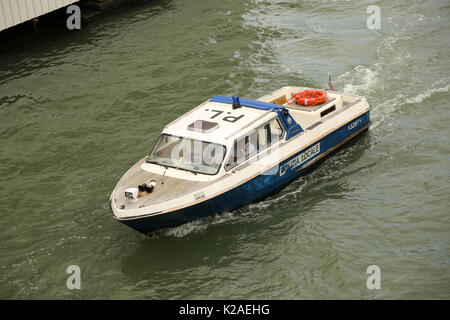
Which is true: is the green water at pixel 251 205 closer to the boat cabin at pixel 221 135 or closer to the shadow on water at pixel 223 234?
the shadow on water at pixel 223 234

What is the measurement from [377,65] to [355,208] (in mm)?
8574

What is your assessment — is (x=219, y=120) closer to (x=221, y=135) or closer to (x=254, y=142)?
(x=221, y=135)

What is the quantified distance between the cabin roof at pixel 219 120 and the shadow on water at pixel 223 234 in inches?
67.6

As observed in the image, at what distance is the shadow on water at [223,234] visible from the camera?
13.3 meters

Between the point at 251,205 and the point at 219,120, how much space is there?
2022 mm

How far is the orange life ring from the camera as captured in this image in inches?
671

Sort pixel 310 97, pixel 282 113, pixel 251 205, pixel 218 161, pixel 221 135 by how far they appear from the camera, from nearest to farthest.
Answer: pixel 218 161
pixel 221 135
pixel 251 205
pixel 282 113
pixel 310 97

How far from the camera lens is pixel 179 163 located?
14.4 m

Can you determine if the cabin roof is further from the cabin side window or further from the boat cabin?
the cabin side window

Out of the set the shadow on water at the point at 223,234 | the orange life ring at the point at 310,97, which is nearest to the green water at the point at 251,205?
the shadow on water at the point at 223,234

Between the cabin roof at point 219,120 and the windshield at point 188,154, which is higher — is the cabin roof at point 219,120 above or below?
above

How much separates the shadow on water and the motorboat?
0.85 ft

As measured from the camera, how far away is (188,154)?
14.5 m

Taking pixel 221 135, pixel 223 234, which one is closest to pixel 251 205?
Answer: pixel 223 234
